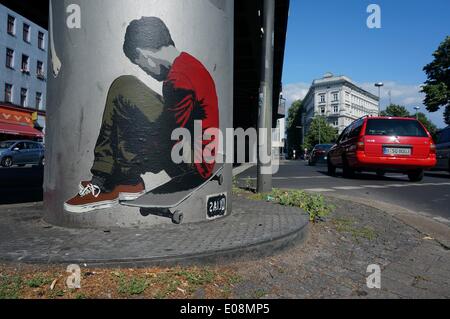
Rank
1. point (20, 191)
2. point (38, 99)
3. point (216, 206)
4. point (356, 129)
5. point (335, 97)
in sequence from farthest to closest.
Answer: point (335, 97)
point (38, 99)
point (356, 129)
point (20, 191)
point (216, 206)

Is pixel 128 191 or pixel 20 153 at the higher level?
pixel 20 153

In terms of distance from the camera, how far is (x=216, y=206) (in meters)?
3.83

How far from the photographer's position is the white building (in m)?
113

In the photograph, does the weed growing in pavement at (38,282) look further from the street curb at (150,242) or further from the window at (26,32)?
the window at (26,32)

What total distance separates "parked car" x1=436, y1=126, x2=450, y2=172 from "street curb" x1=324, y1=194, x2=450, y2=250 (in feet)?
30.3

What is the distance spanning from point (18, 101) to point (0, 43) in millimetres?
5174

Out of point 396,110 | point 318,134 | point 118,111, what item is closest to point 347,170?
point 118,111

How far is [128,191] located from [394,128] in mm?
8373

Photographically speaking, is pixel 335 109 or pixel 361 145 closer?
pixel 361 145

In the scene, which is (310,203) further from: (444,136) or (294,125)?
(294,125)

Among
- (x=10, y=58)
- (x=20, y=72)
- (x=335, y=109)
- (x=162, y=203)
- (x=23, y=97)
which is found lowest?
(x=162, y=203)

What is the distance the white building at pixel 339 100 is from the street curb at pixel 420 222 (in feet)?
351

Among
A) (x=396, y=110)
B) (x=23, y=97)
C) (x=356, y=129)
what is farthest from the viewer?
(x=396, y=110)
